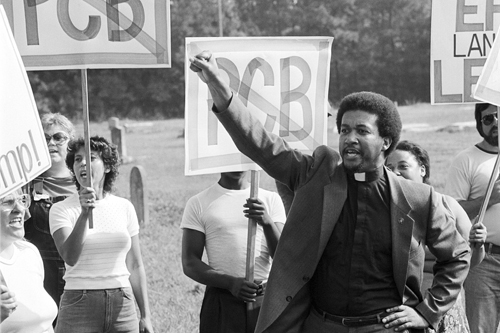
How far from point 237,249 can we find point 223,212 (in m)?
0.22

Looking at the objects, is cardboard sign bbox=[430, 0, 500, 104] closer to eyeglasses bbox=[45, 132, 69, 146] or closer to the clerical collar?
the clerical collar

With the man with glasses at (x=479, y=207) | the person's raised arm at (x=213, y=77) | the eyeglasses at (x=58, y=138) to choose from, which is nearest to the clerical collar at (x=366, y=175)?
the person's raised arm at (x=213, y=77)

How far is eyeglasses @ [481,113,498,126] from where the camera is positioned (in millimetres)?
5770

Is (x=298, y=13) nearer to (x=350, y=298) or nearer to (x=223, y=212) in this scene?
(x=223, y=212)

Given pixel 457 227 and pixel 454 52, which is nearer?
pixel 457 227

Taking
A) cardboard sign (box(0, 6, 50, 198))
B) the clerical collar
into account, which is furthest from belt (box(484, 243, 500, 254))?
cardboard sign (box(0, 6, 50, 198))

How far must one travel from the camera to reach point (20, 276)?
4492 millimetres

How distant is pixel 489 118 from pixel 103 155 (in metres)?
2.48

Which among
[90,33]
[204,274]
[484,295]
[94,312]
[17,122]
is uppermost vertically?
[90,33]

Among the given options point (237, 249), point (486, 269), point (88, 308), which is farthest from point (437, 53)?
point (88, 308)

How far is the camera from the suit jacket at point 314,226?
376cm

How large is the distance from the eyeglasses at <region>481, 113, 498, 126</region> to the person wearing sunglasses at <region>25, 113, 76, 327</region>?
2.68m

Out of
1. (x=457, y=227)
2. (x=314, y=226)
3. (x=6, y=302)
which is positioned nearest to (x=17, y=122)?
(x=6, y=302)

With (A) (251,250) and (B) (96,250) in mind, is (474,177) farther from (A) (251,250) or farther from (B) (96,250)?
(B) (96,250)
